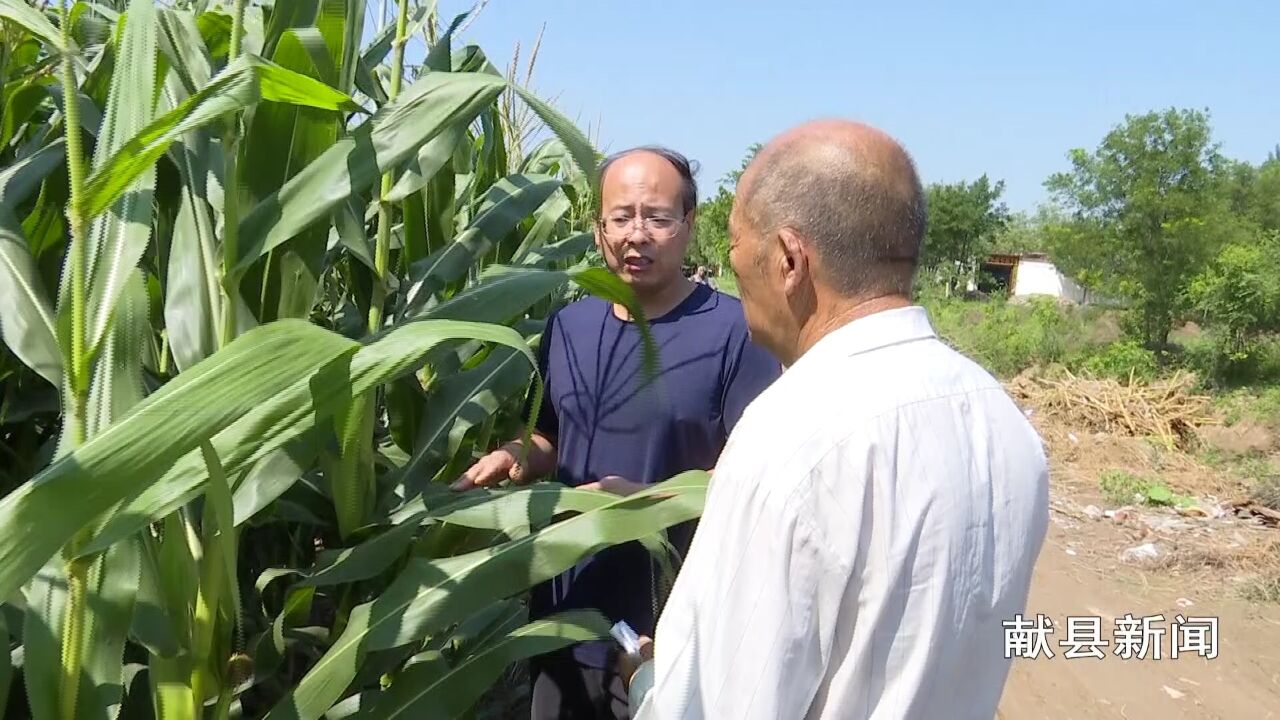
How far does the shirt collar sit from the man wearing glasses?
0.84 meters

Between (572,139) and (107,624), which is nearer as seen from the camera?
(107,624)

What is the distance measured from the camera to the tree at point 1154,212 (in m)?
15.3

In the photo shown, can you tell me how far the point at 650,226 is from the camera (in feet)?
6.07

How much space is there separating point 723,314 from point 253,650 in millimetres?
1030

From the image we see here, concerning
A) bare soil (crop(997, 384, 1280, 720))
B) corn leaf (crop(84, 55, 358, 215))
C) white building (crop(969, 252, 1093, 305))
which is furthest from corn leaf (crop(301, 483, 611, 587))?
white building (crop(969, 252, 1093, 305))

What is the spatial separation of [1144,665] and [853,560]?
14.7 ft

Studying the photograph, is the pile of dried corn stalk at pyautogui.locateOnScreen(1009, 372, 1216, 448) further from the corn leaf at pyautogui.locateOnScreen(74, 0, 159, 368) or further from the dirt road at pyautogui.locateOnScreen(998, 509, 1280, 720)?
the corn leaf at pyautogui.locateOnScreen(74, 0, 159, 368)

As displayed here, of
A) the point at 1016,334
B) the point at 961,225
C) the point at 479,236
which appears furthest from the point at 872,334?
the point at 961,225

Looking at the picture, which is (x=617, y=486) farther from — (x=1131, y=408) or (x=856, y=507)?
(x=1131, y=408)

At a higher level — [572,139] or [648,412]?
[572,139]

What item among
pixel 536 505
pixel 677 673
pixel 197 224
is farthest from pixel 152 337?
pixel 677 673

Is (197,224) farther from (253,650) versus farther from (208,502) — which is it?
(253,650)

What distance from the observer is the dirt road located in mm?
4105

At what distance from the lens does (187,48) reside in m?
1.30
